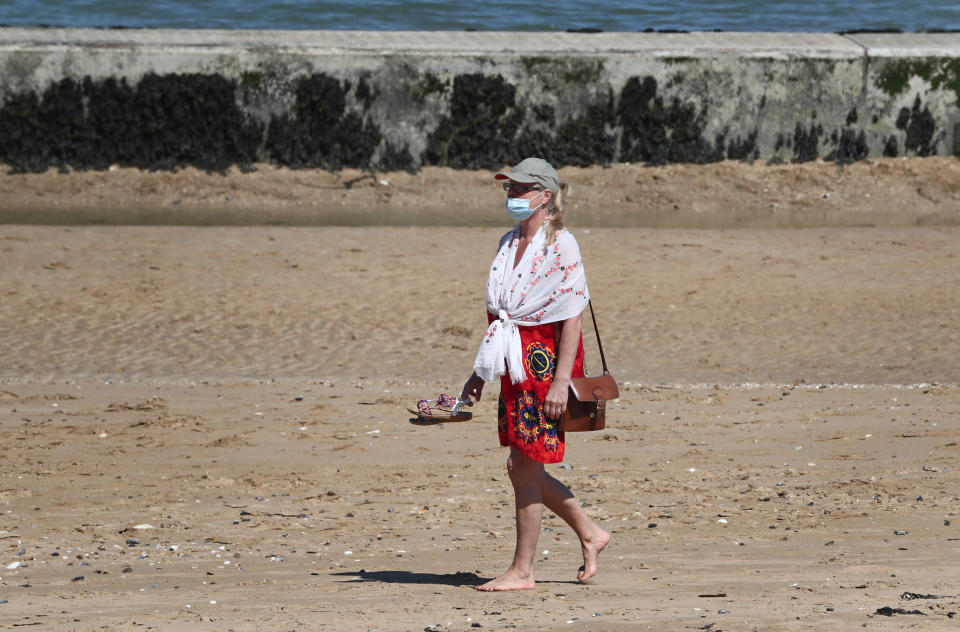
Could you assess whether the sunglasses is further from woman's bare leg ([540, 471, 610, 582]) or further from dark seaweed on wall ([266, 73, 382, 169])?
dark seaweed on wall ([266, 73, 382, 169])

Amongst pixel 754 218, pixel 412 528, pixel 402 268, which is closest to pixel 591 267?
pixel 402 268

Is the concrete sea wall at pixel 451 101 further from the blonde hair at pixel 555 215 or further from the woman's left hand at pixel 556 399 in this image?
the woman's left hand at pixel 556 399

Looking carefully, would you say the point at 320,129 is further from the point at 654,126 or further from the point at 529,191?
the point at 529,191

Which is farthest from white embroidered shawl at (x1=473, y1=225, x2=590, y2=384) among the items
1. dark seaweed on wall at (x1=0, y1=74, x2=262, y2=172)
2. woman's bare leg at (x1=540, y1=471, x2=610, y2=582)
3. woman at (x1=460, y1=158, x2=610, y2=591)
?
dark seaweed on wall at (x1=0, y1=74, x2=262, y2=172)

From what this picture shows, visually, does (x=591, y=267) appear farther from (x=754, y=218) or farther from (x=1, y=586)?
(x=1, y=586)

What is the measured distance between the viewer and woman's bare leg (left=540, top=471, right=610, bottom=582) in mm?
5516

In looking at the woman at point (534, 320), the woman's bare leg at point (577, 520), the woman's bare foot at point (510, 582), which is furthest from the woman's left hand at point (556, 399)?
the woman's bare foot at point (510, 582)

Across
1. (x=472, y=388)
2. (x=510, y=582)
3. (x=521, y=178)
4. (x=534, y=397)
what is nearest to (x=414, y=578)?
(x=510, y=582)

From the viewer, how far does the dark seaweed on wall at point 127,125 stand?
55.6 ft

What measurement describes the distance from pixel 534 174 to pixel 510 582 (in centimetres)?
148

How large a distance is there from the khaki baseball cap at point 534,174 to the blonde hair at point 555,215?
30 mm

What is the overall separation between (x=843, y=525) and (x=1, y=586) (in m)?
3.45

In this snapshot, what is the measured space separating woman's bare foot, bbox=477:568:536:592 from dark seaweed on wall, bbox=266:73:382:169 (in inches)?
485

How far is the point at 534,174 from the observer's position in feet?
17.2
